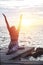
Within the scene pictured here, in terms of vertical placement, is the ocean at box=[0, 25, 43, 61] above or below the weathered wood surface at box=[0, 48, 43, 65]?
below

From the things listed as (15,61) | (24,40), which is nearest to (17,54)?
(15,61)

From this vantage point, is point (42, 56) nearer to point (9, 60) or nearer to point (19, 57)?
point (19, 57)

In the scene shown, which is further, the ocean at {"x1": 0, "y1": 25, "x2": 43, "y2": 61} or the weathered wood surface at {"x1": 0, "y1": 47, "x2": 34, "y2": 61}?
the ocean at {"x1": 0, "y1": 25, "x2": 43, "y2": 61}

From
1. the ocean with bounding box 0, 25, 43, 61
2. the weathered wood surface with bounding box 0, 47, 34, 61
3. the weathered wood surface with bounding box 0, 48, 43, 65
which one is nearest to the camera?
the weathered wood surface with bounding box 0, 48, 43, 65

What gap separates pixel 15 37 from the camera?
7656 mm

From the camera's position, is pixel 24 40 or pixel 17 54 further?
pixel 24 40

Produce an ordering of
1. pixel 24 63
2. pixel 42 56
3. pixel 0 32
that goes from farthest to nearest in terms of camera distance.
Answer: pixel 0 32, pixel 42 56, pixel 24 63

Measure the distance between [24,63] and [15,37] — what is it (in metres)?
1.17

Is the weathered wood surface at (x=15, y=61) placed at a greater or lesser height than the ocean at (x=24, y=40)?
greater

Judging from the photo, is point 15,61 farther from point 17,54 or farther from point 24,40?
point 24,40

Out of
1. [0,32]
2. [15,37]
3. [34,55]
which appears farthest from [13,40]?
[0,32]

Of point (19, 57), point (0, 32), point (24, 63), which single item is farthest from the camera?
point (0, 32)

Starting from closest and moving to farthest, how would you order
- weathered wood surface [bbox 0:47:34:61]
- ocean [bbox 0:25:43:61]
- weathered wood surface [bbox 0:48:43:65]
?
weathered wood surface [bbox 0:48:43:65]
weathered wood surface [bbox 0:47:34:61]
ocean [bbox 0:25:43:61]

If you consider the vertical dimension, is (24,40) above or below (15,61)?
below
